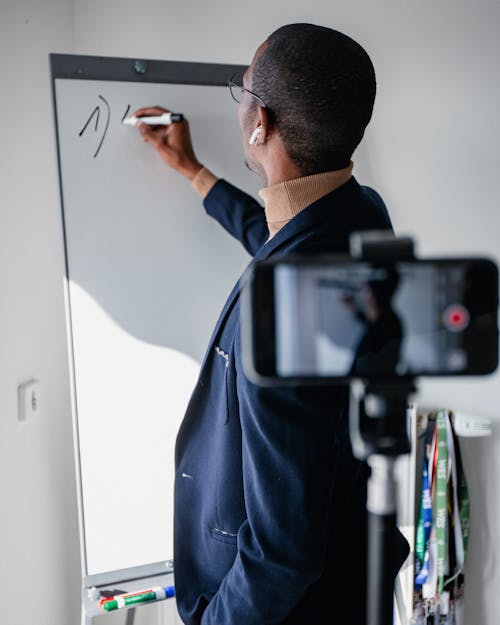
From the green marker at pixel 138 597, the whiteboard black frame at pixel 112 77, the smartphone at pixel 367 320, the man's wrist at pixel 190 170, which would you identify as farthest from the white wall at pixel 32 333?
the smartphone at pixel 367 320

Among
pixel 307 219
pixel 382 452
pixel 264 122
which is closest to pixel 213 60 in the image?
pixel 264 122

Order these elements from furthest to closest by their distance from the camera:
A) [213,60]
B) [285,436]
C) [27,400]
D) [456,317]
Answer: [213,60]
[27,400]
[285,436]
[456,317]

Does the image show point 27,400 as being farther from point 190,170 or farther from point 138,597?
point 190,170

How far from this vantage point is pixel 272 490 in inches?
29.9

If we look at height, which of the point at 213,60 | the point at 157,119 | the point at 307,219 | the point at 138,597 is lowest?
the point at 138,597

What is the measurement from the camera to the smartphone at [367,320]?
1.32 feet

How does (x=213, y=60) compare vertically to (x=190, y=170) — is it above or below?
above

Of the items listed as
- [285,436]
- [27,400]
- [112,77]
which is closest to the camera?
[285,436]

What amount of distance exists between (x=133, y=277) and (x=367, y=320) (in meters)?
0.90

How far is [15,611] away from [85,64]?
120 cm

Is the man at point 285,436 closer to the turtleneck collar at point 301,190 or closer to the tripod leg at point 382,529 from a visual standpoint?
the turtleneck collar at point 301,190

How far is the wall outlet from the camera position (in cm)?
135

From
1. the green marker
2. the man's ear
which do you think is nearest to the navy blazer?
the man's ear

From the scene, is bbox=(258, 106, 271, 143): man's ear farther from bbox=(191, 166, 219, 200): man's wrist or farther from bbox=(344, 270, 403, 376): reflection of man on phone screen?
bbox=(344, 270, 403, 376): reflection of man on phone screen
